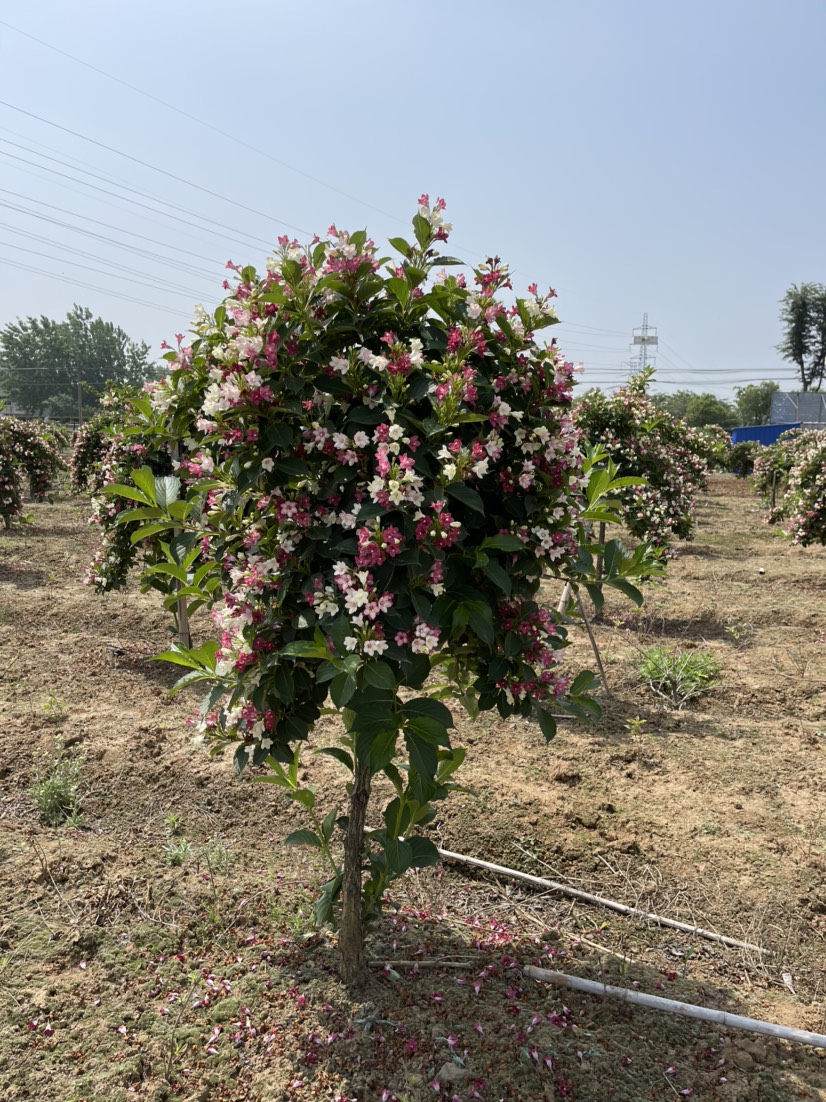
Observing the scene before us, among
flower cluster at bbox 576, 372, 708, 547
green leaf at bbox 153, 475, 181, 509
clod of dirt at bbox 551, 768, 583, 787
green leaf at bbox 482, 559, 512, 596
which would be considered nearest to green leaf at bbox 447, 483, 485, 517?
green leaf at bbox 482, 559, 512, 596

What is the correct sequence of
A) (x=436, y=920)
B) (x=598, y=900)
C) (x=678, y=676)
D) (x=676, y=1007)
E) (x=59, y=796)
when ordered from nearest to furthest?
(x=676, y=1007) → (x=436, y=920) → (x=598, y=900) → (x=59, y=796) → (x=678, y=676)

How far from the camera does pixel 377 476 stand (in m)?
1.79

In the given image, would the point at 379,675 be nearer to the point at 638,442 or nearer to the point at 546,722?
the point at 546,722

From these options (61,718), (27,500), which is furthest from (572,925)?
(27,500)

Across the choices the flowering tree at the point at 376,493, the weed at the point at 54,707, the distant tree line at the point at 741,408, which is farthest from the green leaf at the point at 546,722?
the distant tree line at the point at 741,408

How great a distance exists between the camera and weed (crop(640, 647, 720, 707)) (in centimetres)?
562

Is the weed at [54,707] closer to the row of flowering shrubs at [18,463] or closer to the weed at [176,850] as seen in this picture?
the weed at [176,850]

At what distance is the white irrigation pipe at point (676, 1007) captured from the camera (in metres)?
2.30

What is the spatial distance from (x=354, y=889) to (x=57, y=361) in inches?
3729

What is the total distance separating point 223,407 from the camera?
75.1 inches

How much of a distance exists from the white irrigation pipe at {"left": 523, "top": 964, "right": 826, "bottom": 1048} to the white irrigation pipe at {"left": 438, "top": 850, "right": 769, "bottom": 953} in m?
0.48

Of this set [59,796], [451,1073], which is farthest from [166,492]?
[59,796]

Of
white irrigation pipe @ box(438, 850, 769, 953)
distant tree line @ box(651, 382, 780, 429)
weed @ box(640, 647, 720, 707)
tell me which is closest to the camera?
white irrigation pipe @ box(438, 850, 769, 953)

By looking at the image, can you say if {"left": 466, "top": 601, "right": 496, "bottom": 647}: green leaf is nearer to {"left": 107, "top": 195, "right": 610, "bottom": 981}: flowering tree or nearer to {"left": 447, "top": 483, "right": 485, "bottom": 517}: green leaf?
{"left": 107, "top": 195, "right": 610, "bottom": 981}: flowering tree
